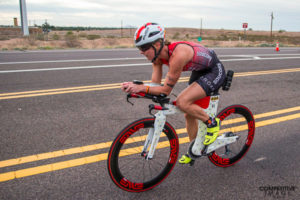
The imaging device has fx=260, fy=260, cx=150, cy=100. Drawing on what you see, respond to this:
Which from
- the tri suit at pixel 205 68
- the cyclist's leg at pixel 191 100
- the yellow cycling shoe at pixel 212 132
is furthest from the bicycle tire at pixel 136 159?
the tri suit at pixel 205 68

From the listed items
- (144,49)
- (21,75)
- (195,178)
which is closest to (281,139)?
(195,178)

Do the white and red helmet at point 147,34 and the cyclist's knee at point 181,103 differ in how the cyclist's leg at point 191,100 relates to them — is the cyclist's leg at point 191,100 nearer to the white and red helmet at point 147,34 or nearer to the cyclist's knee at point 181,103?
the cyclist's knee at point 181,103

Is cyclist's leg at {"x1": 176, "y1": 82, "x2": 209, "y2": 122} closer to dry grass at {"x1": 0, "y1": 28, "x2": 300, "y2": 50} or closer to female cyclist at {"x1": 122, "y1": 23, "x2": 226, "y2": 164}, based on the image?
female cyclist at {"x1": 122, "y1": 23, "x2": 226, "y2": 164}

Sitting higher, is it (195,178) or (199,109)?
(199,109)

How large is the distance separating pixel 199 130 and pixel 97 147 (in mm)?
1507

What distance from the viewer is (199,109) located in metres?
2.69

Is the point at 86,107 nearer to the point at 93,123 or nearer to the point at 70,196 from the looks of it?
the point at 93,123

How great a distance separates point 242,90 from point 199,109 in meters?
4.62

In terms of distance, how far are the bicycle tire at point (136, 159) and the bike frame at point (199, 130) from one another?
2.6 inches

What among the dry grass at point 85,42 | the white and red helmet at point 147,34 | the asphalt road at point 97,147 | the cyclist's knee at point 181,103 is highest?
the dry grass at point 85,42

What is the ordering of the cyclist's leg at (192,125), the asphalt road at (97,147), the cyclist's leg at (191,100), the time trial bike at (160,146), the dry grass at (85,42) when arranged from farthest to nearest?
the dry grass at (85,42) → the cyclist's leg at (192,125) → the asphalt road at (97,147) → the cyclist's leg at (191,100) → the time trial bike at (160,146)

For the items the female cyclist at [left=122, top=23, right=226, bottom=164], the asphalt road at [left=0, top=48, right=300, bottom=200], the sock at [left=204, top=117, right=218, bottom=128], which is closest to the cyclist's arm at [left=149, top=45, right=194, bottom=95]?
the female cyclist at [left=122, top=23, right=226, bottom=164]

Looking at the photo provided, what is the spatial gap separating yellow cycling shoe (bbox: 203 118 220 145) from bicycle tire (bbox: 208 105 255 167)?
0.27 metres

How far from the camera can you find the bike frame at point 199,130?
2.54 metres
